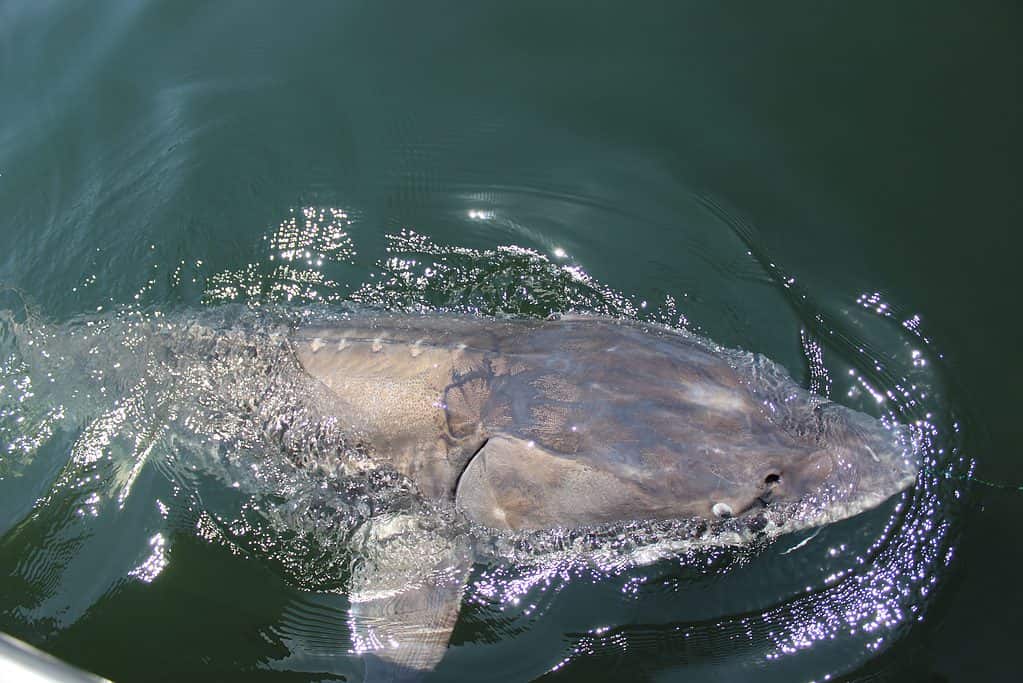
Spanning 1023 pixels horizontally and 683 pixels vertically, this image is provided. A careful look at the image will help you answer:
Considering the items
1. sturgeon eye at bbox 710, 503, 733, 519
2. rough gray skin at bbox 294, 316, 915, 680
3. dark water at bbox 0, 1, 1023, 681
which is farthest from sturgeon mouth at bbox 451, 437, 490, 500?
sturgeon eye at bbox 710, 503, 733, 519

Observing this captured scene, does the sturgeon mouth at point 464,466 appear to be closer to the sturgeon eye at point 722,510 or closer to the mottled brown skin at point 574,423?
the mottled brown skin at point 574,423

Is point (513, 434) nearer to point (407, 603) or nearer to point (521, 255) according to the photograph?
point (407, 603)

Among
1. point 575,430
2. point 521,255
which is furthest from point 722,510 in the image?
point 521,255

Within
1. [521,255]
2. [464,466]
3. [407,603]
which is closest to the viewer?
[464,466]

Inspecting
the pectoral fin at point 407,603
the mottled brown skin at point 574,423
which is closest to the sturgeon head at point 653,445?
the mottled brown skin at point 574,423

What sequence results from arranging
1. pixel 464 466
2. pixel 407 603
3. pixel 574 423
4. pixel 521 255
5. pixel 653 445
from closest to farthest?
pixel 653 445 < pixel 574 423 < pixel 464 466 < pixel 407 603 < pixel 521 255

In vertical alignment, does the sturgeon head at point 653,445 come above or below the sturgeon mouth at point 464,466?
above
